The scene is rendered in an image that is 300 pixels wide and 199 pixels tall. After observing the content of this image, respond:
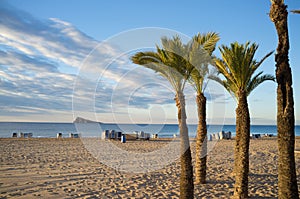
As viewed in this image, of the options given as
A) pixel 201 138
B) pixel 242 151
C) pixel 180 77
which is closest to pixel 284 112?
pixel 180 77

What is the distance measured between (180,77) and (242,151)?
2.73 m

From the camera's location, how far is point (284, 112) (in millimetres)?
4895

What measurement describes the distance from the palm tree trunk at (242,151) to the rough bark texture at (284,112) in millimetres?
2505

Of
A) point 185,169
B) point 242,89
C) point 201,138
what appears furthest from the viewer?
point 201,138

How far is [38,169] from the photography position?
1191 cm

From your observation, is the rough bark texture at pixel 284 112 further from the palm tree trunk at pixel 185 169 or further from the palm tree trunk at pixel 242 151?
→ the palm tree trunk at pixel 242 151

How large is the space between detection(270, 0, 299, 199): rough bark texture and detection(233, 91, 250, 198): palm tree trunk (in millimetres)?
2505

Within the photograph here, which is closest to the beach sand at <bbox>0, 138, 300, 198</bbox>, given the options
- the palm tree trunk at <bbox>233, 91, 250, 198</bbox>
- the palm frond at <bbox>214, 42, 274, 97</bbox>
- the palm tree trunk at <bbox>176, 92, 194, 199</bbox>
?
the palm tree trunk at <bbox>233, 91, 250, 198</bbox>

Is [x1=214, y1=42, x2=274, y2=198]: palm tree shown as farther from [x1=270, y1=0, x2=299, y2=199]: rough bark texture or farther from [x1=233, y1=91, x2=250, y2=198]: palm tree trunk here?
[x1=270, y1=0, x2=299, y2=199]: rough bark texture

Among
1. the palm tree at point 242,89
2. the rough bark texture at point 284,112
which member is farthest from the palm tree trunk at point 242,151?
the rough bark texture at point 284,112

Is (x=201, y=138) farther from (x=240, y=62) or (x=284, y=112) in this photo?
(x=284, y=112)

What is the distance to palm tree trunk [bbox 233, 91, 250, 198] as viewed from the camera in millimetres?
7434

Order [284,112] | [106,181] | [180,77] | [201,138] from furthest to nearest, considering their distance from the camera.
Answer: [106,181]
[201,138]
[180,77]
[284,112]

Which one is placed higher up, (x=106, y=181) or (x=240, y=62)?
(x=240, y=62)
